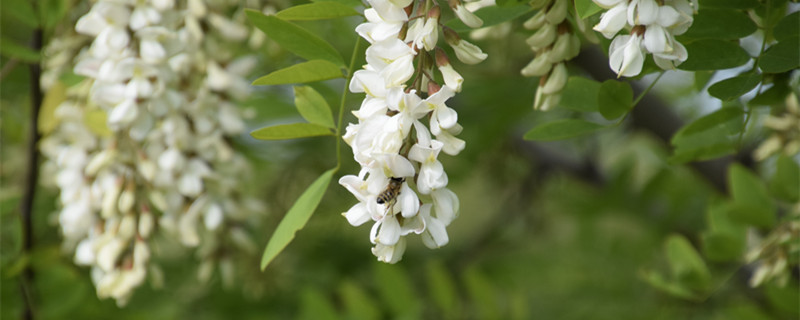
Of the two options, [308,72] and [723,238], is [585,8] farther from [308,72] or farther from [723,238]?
[723,238]

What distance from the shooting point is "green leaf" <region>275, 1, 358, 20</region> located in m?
0.49

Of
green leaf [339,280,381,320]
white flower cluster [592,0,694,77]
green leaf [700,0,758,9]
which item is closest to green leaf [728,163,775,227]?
green leaf [700,0,758,9]

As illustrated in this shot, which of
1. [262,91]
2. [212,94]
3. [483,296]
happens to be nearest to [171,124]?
[212,94]

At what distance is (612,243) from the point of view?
147 centimetres

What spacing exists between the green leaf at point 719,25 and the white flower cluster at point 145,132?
47 centimetres

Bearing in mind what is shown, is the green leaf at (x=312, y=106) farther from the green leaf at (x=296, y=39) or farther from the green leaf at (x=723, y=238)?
the green leaf at (x=723, y=238)

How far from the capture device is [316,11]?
493 millimetres

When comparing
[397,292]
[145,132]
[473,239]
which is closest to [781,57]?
[145,132]

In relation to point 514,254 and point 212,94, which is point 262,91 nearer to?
point 212,94

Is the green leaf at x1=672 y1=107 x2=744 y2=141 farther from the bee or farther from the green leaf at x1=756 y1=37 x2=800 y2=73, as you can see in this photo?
the bee

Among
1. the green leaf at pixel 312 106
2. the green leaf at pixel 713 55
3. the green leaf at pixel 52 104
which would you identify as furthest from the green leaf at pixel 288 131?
the green leaf at pixel 52 104

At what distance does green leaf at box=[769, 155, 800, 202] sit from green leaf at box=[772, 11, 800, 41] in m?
0.28

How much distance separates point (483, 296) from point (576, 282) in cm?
41

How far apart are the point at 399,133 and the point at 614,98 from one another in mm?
230
